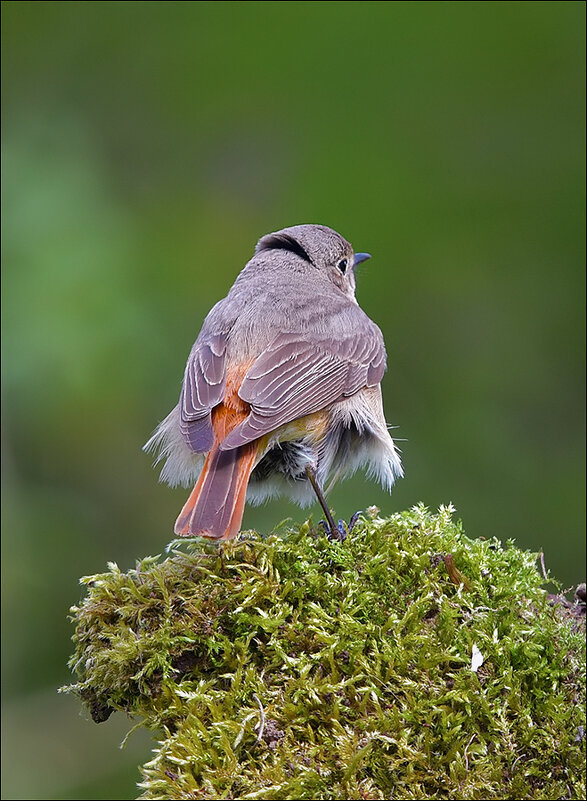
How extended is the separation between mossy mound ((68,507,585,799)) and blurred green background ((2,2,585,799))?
10.9ft

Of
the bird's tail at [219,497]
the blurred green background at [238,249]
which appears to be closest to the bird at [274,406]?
the bird's tail at [219,497]

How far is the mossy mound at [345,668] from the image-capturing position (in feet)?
9.04

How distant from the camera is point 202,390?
4.21m

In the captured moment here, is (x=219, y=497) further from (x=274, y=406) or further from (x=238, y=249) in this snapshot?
(x=238, y=249)

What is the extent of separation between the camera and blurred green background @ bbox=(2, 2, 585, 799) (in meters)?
6.85

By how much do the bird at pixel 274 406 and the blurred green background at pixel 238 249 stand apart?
1.80 meters

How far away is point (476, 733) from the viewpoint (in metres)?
2.83

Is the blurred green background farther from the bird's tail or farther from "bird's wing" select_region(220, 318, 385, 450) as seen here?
the bird's tail

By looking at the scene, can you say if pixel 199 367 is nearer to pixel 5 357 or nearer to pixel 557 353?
pixel 5 357

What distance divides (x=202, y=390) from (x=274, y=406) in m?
0.35

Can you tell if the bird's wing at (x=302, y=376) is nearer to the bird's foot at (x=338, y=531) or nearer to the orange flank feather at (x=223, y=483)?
the orange flank feather at (x=223, y=483)

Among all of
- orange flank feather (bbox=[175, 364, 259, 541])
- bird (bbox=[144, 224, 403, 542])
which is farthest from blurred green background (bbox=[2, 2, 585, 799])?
orange flank feather (bbox=[175, 364, 259, 541])

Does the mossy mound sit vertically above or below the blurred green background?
below

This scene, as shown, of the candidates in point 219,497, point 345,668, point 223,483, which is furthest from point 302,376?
point 345,668
